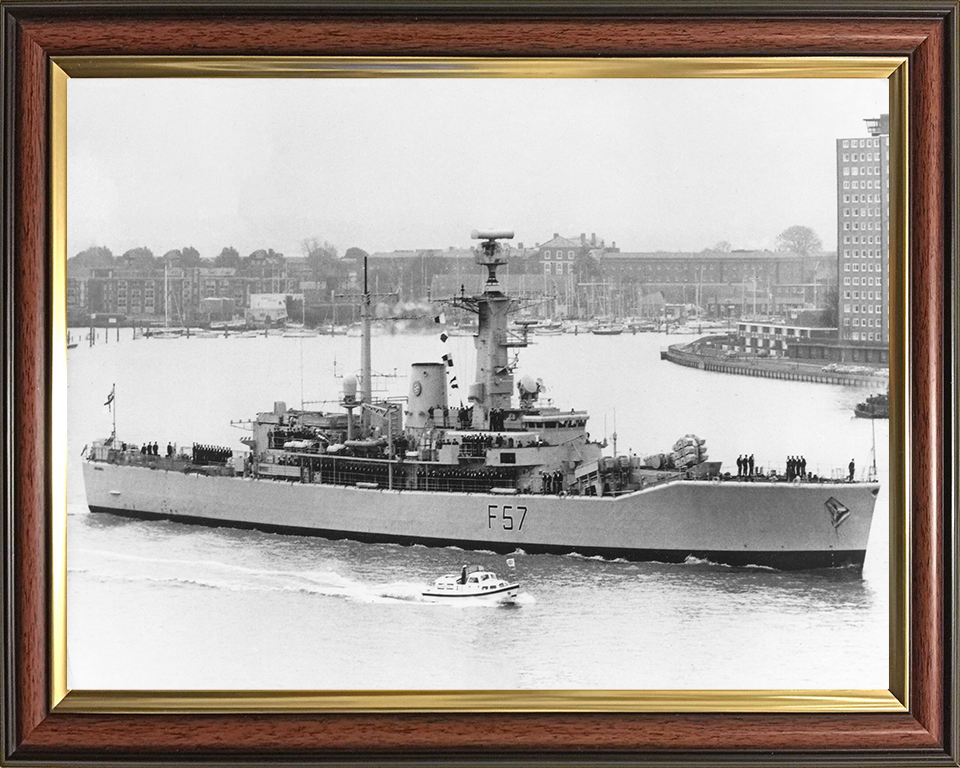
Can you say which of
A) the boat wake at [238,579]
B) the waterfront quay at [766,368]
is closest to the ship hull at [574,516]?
the boat wake at [238,579]

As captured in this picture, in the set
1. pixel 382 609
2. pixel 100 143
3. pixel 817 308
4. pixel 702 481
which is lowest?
pixel 382 609

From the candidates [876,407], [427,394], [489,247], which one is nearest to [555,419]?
[427,394]

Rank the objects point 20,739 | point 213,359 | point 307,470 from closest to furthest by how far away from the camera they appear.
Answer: point 20,739 → point 213,359 → point 307,470

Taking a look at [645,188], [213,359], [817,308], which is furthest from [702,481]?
[213,359]

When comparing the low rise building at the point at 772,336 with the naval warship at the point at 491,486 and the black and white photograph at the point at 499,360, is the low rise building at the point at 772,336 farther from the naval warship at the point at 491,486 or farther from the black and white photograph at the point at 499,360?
the naval warship at the point at 491,486

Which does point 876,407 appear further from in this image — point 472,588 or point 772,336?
point 472,588

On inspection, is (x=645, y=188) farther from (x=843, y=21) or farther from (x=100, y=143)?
(x=100, y=143)
